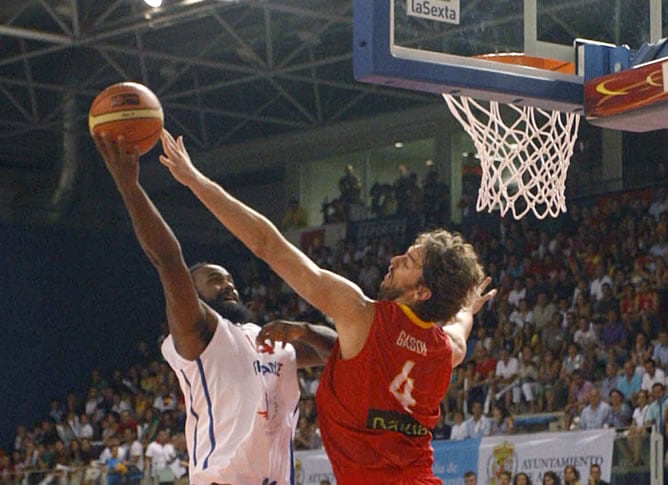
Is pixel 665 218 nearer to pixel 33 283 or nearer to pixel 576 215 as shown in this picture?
pixel 576 215

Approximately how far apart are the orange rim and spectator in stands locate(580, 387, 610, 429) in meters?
6.10

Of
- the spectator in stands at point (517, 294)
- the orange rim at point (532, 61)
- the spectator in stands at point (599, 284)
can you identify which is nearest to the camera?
the orange rim at point (532, 61)

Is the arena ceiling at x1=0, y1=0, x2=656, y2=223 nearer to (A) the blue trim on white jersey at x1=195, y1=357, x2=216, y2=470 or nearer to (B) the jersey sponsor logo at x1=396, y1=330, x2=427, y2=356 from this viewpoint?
(A) the blue trim on white jersey at x1=195, y1=357, x2=216, y2=470

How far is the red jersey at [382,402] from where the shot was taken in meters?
4.10

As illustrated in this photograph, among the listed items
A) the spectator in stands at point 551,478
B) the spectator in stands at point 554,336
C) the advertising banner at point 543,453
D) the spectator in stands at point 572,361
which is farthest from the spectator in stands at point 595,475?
the spectator in stands at point 554,336

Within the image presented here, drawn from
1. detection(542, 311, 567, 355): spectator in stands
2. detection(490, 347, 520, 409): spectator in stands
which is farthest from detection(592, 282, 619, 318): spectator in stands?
detection(490, 347, 520, 409): spectator in stands

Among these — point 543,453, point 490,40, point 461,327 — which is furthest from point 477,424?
point 461,327

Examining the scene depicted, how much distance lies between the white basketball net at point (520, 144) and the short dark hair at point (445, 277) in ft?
9.71

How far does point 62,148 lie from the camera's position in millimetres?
23578

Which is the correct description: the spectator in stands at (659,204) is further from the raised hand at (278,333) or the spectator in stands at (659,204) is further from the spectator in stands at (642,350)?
the raised hand at (278,333)

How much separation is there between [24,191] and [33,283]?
2.12m

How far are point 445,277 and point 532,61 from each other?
276 centimetres

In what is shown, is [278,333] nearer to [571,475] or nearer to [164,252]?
[164,252]

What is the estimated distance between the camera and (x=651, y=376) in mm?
12375
